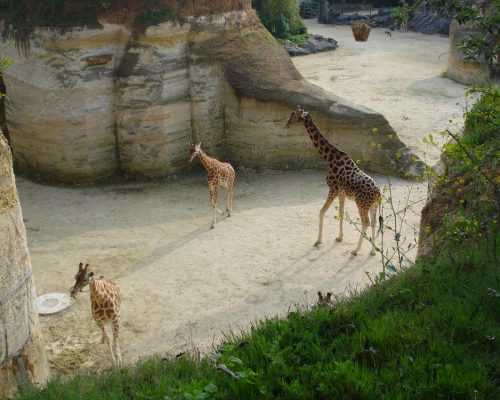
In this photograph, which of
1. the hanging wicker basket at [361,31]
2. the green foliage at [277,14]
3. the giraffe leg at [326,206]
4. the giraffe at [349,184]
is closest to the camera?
the giraffe at [349,184]

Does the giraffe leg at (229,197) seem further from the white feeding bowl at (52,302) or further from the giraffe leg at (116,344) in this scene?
the giraffe leg at (116,344)

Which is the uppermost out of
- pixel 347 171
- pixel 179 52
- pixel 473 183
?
pixel 179 52

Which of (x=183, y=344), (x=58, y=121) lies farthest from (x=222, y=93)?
(x=183, y=344)

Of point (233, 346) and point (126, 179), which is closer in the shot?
point (233, 346)

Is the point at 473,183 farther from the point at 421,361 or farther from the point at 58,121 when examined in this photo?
the point at 58,121

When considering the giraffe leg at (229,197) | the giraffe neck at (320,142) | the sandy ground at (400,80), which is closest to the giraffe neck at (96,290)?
the giraffe leg at (229,197)

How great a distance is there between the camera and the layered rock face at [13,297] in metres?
6.00

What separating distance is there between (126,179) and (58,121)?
6.83 ft

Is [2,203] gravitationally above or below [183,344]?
above

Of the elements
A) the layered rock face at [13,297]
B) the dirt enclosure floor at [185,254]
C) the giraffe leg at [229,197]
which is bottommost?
the dirt enclosure floor at [185,254]

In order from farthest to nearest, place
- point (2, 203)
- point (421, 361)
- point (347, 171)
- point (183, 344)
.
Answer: point (347, 171), point (183, 344), point (2, 203), point (421, 361)

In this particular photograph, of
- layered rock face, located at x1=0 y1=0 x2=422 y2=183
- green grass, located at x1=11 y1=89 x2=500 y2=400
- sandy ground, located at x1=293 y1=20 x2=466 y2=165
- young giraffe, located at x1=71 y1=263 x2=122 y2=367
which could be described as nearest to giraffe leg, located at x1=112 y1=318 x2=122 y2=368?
young giraffe, located at x1=71 y1=263 x2=122 y2=367

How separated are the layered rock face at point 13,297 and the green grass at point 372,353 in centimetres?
140

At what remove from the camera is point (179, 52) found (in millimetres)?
14055
